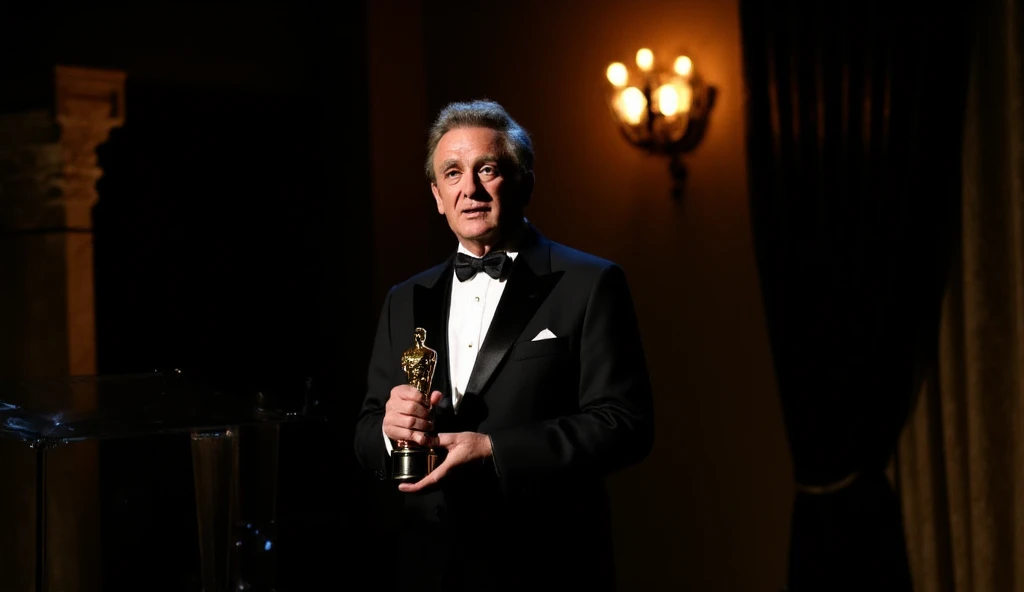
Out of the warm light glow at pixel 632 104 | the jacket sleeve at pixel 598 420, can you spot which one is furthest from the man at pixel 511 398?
the warm light glow at pixel 632 104

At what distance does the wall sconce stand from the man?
2017mm

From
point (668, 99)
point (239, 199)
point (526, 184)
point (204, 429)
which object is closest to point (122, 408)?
point (204, 429)

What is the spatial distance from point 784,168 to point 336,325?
2881 mm

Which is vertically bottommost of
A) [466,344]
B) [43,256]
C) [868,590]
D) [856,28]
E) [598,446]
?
[868,590]

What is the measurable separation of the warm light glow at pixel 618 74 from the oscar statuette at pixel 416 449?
2541mm

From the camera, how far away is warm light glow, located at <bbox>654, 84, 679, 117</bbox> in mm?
4054

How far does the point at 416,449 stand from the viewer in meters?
1.88

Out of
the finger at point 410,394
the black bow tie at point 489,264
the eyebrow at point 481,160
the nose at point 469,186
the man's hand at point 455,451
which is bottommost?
the man's hand at point 455,451

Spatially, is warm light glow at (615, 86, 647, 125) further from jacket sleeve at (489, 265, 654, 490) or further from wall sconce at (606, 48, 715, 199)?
jacket sleeve at (489, 265, 654, 490)

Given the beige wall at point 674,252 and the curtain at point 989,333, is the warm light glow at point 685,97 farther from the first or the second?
the curtain at point 989,333

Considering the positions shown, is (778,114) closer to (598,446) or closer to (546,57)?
(546,57)

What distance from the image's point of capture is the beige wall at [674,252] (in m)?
3.99

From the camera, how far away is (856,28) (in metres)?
3.34

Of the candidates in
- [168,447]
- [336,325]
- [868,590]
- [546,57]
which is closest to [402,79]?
[546,57]
